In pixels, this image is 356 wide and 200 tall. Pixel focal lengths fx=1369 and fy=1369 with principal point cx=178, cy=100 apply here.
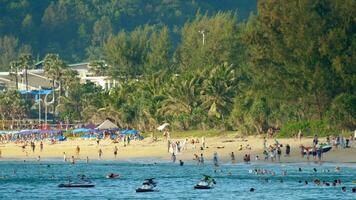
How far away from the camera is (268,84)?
105938 mm

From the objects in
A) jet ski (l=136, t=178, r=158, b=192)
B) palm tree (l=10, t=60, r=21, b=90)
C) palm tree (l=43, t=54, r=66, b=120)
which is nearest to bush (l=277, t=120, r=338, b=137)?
jet ski (l=136, t=178, r=158, b=192)

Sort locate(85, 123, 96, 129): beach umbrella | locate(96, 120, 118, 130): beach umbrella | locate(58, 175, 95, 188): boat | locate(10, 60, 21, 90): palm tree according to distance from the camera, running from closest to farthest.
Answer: locate(58, 175, 95, 188): boat < locate(96, 120, 118, 130): beach umbrella < locate(85, 123, 96, 129): beach umbrella < locate(10, 60, 21, 90): palm tree

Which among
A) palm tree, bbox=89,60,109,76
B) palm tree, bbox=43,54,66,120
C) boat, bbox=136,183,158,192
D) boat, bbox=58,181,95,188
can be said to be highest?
palm tree, bbox=89,60,109,76

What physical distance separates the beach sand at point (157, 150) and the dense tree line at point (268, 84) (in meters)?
3.47

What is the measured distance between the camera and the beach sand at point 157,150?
9062 centimetres

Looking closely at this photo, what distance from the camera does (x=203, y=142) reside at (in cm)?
10012

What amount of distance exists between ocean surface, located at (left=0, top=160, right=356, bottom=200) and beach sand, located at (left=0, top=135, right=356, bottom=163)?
2.60 meters

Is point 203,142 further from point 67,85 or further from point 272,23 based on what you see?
point 67,85

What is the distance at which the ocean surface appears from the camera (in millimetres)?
71062

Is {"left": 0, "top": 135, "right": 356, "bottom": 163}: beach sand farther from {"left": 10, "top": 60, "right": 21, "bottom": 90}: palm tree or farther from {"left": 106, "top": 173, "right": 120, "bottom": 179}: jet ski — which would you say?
{"left": 10, "top": 60, "right": 21, "bottom": 90}: palm tree

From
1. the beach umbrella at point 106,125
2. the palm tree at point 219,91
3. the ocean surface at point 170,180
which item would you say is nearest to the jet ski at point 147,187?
the ocean surface at point 170,180

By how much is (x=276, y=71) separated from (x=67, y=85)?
1945 inches

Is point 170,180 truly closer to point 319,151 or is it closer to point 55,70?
point 319,151

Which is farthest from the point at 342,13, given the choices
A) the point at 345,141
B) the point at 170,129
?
the point at 170,129
